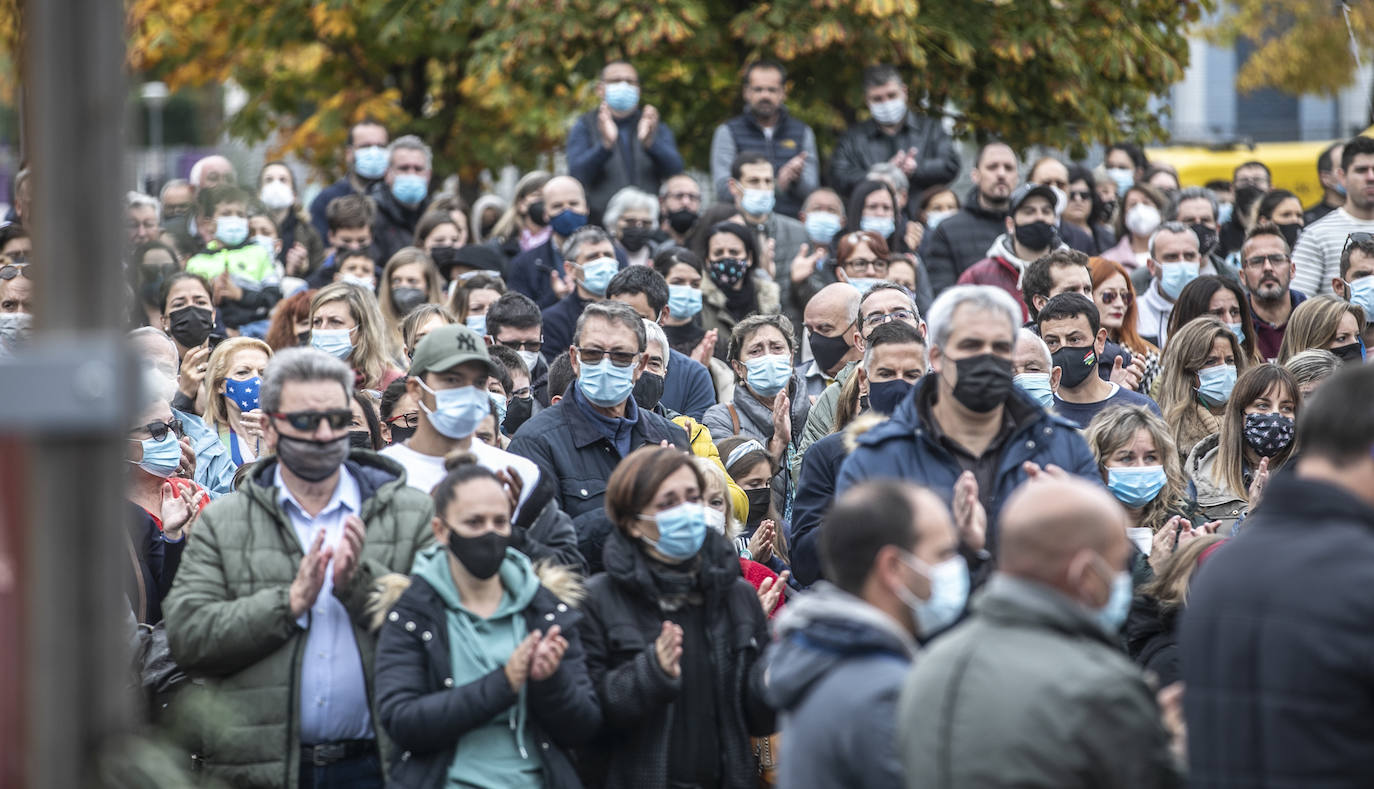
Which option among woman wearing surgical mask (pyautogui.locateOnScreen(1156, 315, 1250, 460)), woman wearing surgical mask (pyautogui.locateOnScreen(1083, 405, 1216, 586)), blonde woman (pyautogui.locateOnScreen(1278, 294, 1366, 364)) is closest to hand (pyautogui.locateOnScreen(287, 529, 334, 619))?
woman wearing surgical mask (pyautogui.locateOnScreen(1083, 405, 1216, 586))

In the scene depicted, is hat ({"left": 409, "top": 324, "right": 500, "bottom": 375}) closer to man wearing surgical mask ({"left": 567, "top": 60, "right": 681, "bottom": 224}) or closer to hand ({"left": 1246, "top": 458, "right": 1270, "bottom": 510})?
hand ({"left": 1246, "top": 458, "right": 1270, "bottom": 510})

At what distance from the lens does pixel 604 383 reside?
7.55m

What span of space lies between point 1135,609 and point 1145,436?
1208mm

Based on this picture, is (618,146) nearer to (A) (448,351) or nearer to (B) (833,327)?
(B) (833,327)

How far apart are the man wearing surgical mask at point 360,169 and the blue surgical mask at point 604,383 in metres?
6.46

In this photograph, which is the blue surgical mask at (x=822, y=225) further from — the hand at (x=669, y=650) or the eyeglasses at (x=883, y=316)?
the hand at (x=669, y=650)

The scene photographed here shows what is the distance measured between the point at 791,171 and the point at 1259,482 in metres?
6.45

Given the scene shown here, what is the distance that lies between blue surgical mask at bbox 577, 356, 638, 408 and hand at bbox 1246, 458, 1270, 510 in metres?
2.79

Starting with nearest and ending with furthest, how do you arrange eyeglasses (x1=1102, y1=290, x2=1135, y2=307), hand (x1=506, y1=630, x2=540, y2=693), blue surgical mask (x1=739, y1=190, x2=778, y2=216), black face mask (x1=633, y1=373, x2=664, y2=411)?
hand (x1=506, y1=630, x2=540, y2=693) → black face mask (x1=633, y1=373, x2=664, y2=411) → eyeglasses (x1=1102, y1=290, x2=1135, y2=307) → blue surgical mask (x1=739, y1=190, x2=778, y2=216)

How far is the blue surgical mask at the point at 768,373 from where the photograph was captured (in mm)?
9234

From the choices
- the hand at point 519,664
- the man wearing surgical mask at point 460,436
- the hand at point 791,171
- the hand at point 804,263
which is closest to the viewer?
the hand at point 519,664

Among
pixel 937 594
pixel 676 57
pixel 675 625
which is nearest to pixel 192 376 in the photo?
pixel 675 625

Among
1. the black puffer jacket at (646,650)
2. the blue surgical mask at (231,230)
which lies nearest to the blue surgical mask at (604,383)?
the black puffer jacket at (646,650)

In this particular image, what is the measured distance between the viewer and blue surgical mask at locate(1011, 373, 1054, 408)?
7.97 m
